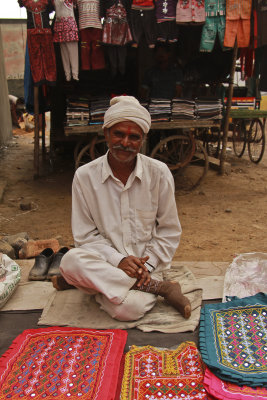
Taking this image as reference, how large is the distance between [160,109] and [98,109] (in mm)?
958

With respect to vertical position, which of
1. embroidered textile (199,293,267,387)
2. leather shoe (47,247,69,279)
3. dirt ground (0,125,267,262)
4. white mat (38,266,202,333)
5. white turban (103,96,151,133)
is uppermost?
white turban (103,96,151,133)

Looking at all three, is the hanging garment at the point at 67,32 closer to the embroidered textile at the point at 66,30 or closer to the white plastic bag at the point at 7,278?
the embroidered textile at the point at 66,30

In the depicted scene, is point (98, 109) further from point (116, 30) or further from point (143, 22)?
point (143, 22)

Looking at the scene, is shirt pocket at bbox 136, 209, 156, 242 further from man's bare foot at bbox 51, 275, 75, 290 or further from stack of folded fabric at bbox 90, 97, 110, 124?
stack of folded fabric at bbox 90, 97, 110, 124

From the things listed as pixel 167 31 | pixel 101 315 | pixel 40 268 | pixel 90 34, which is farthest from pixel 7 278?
pixel 167 31

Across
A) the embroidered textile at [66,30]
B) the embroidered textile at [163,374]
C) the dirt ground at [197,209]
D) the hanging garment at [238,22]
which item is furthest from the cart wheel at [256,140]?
the embroidered textile at [163,374]

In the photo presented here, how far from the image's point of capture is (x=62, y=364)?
70.6 inches

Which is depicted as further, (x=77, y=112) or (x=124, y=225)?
(x=77, y=112)

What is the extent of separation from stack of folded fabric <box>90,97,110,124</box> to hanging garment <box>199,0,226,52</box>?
1.72 metres

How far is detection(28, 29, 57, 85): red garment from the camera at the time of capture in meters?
5.51

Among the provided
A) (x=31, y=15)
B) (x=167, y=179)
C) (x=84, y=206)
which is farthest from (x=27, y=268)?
(x=31, y=15)

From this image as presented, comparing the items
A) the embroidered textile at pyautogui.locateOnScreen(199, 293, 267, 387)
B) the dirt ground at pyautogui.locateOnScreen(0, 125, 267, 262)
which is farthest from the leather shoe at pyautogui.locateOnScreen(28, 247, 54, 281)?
the dirt ground at pyautogui.locateOnScreen(0, 125, 267, 262)

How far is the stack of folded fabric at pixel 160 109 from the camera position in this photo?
19.0 feet

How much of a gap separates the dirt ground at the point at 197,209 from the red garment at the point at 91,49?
2.08 metres
